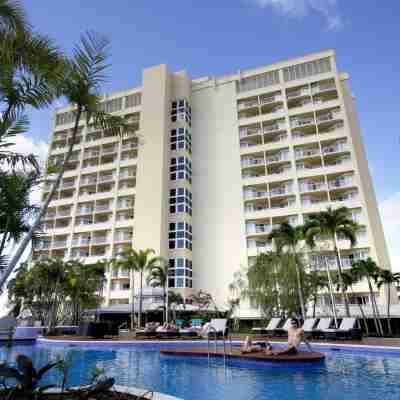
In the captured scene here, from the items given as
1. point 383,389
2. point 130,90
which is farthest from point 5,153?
point 130,90

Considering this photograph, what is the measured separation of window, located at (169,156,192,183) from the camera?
158 ft

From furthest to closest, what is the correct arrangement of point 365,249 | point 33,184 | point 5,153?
point 365,249
point 33,184
point 5,153

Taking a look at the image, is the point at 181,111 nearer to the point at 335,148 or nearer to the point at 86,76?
the point at 335,148

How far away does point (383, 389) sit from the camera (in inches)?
326

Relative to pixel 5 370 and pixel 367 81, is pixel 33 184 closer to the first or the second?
pixel 5 370

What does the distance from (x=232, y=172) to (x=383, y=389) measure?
40.7m

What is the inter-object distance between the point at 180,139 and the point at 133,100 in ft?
42.1

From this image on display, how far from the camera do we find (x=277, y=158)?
4716 cm

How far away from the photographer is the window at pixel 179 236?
44.6 metres

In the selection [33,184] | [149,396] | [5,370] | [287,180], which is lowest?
[149,396]

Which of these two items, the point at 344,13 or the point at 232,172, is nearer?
the point at 344,13

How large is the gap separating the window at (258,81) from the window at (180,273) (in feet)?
89.4

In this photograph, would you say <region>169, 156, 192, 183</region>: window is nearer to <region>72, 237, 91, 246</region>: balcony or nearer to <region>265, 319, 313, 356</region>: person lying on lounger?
<region>72, 237, 91, 246</region>: balcony

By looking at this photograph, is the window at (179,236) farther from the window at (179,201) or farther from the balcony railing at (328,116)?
the balcony railing at (328,116)
